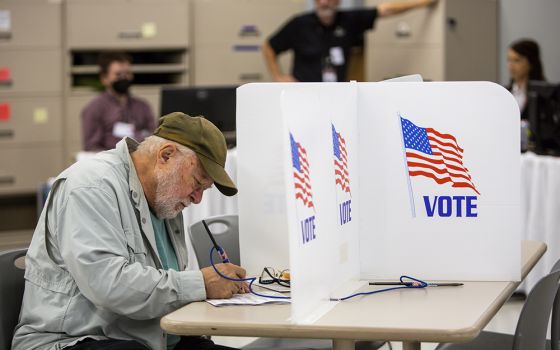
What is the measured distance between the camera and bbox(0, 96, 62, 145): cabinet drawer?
7.02 m

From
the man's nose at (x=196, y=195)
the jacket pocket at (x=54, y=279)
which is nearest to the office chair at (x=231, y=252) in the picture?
the man's nose at (x=196, y=195)

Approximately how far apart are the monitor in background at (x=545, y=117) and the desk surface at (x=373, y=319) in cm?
283

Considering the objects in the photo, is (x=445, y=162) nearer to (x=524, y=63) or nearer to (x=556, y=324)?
(x=556, y=324)

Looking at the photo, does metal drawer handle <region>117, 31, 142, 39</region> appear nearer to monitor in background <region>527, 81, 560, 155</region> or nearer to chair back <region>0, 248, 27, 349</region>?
monitor in background <region>527, 81, 560, 155</region>

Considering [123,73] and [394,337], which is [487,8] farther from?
[394,337]

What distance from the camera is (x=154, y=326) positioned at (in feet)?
7.96

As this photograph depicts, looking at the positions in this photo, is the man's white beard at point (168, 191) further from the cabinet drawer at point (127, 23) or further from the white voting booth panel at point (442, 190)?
the cabinet drawer at point (127, 23)

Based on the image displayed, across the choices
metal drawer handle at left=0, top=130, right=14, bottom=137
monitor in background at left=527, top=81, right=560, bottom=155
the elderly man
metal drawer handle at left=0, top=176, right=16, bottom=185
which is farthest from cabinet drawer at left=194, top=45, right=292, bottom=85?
the elderly man

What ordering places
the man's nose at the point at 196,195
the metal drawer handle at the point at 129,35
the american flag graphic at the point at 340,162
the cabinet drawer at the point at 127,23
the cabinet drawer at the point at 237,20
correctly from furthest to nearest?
the cabinet drawer at the point at 237,20, the metal drawer handle at the point at 129,35, the cabinet drawer at the point at 127,23, the man's nose at the point at 196,195, the american flag graphic at the point at 340,162

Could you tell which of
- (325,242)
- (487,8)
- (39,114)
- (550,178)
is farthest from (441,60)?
(325,242)

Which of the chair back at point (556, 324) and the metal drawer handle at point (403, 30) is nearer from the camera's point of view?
the chair back at point (556, 324)

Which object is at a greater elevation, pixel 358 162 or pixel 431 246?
pixel 358 162

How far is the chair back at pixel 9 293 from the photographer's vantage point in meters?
2.40

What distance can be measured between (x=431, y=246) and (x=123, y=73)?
4.30 meters
